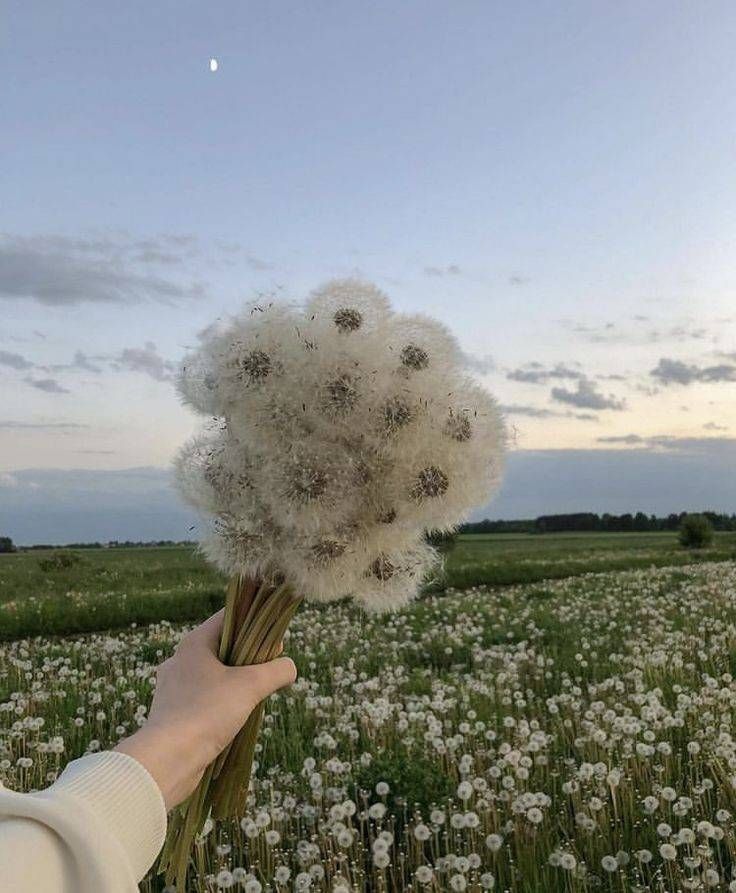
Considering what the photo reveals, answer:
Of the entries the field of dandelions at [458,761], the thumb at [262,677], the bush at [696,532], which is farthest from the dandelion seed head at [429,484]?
the bush at [696,532]

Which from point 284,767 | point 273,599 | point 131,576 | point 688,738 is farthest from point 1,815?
point 131,576

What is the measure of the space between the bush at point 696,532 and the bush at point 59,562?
95.0 feet

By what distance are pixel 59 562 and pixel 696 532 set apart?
29.9 metres

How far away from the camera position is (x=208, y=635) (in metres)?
3.03

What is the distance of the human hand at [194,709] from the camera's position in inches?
92.9

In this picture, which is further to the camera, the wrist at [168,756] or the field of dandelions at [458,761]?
the field of dandelions at [458,761]

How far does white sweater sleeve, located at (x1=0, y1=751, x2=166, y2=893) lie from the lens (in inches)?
69.4

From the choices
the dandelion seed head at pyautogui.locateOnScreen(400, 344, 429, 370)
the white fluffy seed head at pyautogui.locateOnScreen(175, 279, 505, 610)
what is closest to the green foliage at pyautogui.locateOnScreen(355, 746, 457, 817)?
the white fluffy seed head at pyautogui.locateOnScreen(175, 279, 505, 610)

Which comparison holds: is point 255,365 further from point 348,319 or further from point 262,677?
A: point 262,677

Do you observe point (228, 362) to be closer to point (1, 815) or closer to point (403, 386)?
point (403, 386)

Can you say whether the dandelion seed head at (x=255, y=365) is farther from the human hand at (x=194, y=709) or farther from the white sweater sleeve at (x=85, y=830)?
the white sweater sleeve at (x=85, y=830)

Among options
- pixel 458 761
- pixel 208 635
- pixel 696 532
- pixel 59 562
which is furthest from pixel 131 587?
pixel 696 532

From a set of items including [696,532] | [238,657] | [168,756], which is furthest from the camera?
[696,532]

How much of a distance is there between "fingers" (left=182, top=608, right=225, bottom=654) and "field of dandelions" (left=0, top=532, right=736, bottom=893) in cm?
221
